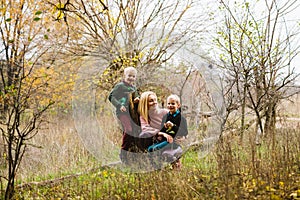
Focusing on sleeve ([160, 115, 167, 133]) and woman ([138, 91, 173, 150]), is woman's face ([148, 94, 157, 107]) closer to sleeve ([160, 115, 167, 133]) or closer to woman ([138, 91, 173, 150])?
woman ([138, 91, 173, 150])

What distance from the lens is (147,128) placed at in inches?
116

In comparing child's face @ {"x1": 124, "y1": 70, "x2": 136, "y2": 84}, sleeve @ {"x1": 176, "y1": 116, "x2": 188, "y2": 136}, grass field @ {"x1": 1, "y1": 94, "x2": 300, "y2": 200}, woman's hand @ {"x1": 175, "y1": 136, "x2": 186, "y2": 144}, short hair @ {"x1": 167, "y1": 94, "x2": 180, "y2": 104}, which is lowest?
grass field @ {"x1": 1, "y1": 94, "x2": 300, "y2": 200}

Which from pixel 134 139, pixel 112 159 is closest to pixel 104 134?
pixel 112 159

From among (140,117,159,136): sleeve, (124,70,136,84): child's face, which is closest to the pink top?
(140,117,159,136): sleeve

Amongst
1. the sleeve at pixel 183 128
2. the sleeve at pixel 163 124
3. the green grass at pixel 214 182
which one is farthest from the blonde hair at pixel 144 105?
the green grass at pixel 214 182

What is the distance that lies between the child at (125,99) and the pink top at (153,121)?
11cm

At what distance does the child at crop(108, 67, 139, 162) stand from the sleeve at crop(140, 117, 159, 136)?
0.30 ft

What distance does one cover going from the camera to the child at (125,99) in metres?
2.94

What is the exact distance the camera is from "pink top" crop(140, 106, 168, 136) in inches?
115

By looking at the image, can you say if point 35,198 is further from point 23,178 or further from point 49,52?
point 49,52

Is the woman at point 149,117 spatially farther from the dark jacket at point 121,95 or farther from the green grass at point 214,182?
the green grass at point 214,182

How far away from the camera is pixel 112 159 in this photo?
3.50 m

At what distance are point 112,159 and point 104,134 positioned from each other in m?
0.26

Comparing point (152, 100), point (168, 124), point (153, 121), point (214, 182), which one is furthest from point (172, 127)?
point (214, 182)
